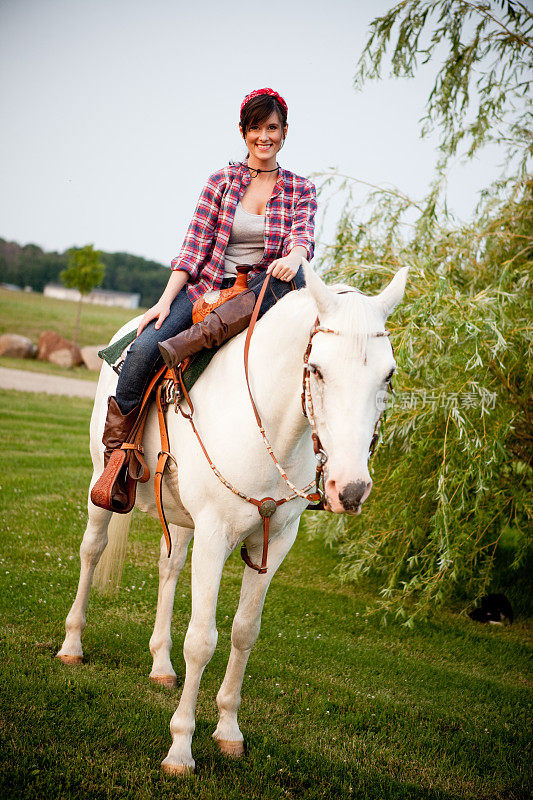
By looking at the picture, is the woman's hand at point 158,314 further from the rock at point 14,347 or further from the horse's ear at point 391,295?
the rock at point 14,347

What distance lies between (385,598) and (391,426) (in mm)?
1834

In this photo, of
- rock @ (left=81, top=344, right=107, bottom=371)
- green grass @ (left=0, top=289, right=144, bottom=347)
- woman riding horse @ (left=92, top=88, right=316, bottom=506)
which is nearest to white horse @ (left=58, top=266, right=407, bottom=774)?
woman riding horse @ (left=92, top=88, right=316, bottom=506)

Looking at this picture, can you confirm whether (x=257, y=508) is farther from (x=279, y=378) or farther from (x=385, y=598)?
(x=385, y=598)

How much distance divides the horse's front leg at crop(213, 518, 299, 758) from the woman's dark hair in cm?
220

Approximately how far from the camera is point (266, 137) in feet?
11.0

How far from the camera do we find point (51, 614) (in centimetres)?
487

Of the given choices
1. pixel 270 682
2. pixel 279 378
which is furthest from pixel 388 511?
pixel 279 378

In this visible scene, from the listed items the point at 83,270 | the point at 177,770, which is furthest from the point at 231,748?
→ the point at 83,270

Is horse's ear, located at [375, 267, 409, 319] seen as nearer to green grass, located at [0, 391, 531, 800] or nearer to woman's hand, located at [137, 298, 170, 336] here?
woman's hand, located at [137, 298, 170, 336]

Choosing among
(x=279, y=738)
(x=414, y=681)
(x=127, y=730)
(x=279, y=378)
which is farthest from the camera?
(x=414, y=681)

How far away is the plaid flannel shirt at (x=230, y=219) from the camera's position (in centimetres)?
344

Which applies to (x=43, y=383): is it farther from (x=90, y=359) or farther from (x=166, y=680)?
(x=166, y=680)

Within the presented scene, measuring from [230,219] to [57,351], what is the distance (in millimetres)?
23618

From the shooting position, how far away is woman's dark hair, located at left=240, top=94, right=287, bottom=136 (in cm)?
331
